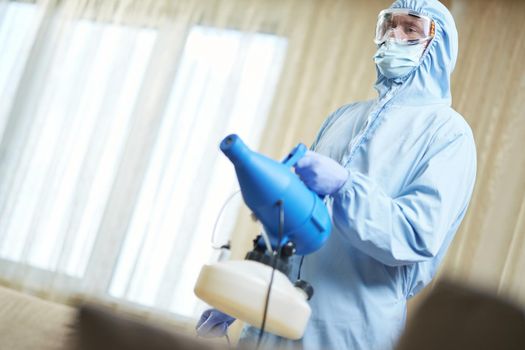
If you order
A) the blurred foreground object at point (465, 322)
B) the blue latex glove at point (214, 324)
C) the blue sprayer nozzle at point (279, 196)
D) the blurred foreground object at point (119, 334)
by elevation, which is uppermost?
the blue sprayer nozzle at point (279, 196)

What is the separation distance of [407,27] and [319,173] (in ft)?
1.94

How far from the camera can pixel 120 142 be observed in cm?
430

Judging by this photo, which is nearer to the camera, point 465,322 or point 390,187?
point 465,322

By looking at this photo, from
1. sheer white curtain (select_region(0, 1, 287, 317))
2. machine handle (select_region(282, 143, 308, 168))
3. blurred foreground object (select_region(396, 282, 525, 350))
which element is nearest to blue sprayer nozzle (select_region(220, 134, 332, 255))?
machine handle (select_region(282, 143, 308, 168))

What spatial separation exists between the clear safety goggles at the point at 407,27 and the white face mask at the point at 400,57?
0.05 ft

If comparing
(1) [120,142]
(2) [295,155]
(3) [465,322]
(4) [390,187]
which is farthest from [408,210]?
(1) [120,142]

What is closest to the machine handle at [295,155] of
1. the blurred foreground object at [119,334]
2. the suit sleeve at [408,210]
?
the suit sleeve at [408,210]

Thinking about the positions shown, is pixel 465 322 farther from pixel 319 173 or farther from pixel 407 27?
pixel 407 27

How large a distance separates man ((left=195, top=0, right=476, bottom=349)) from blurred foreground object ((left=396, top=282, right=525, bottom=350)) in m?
0.73

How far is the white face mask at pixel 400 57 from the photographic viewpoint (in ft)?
5.54

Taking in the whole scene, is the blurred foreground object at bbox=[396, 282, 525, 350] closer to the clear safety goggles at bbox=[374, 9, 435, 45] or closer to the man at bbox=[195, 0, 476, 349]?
the man at bbox=[195, 0, 476, 349]

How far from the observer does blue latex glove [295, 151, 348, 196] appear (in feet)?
4.35

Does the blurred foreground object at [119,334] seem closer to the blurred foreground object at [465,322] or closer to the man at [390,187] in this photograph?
the blurred foreground object at [465,322]

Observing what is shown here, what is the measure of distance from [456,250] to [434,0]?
1919 millimetres
